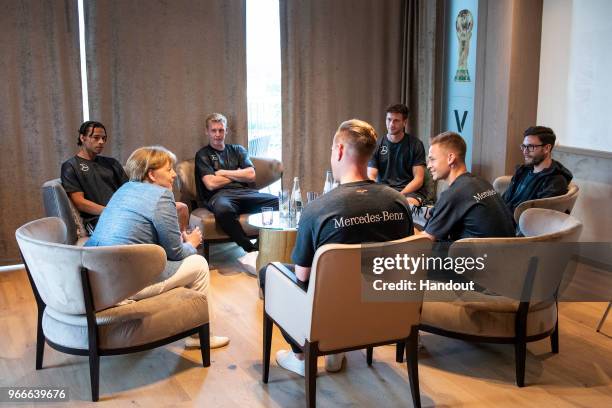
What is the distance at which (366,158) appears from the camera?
3.01 meters

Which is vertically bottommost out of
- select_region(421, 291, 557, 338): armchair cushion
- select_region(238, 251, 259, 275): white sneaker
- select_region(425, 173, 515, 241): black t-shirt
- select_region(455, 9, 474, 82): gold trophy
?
select_region(238, 251, 259, 275): white sneaker

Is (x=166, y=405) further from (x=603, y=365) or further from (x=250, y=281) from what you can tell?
(x=603, y=365)

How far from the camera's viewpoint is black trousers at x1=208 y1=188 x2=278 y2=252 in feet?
17.2

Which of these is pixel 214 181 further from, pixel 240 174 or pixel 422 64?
pixel 422 64

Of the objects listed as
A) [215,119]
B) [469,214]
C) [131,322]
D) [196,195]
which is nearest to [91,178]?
[196,195]

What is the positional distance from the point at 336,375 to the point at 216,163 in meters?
2.57

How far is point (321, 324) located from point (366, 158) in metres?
0.76

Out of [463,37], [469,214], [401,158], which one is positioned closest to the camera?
[469,214]

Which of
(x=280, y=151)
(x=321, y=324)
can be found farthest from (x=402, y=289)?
(x=280, y=151)

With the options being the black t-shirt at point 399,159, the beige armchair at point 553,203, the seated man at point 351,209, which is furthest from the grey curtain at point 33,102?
the beige armchair at point 553,203

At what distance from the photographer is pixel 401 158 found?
5.64 meters

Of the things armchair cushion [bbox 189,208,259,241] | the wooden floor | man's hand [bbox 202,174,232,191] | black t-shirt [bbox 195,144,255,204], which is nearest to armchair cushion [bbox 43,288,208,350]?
the wooden floor

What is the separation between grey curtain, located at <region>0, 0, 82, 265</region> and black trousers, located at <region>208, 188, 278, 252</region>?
4.26 ft

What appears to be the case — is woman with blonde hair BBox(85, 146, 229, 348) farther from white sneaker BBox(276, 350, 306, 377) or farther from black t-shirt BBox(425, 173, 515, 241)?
black t-shirt BBox(425, 173, 515, 241)
